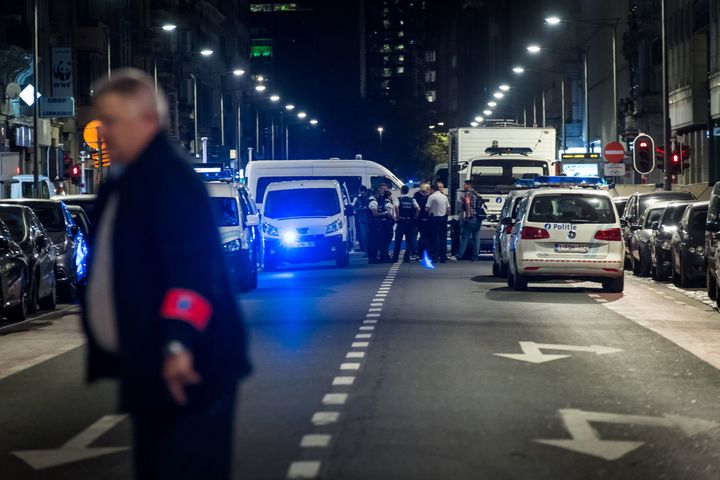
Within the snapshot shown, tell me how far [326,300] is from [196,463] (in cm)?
1970

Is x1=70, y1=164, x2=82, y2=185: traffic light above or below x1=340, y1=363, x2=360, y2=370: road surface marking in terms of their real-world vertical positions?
above

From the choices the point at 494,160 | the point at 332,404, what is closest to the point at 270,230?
the point at 494,160

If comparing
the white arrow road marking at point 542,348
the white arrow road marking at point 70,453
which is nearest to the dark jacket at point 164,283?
the white arrow road marking at point 70,453

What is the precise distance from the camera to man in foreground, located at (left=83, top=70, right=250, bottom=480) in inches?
200

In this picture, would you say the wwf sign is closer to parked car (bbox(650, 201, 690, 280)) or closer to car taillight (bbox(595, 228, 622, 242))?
parked car (bbox(650, 201, 690, 280))

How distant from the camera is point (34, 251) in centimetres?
2408

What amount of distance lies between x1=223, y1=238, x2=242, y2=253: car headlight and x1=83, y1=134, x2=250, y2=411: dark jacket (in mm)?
21836

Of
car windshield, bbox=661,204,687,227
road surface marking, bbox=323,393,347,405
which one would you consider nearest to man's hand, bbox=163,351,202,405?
road surface marking, bbox=323,393,347,405

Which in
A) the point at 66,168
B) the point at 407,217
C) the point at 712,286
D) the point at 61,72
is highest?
the point at 61,72

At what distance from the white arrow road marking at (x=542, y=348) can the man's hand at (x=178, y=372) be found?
10643 mm

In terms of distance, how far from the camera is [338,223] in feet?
121

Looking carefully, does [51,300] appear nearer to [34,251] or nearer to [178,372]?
[34,251]

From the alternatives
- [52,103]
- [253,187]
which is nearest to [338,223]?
[253,187]

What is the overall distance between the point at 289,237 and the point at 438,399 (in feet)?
80.0
